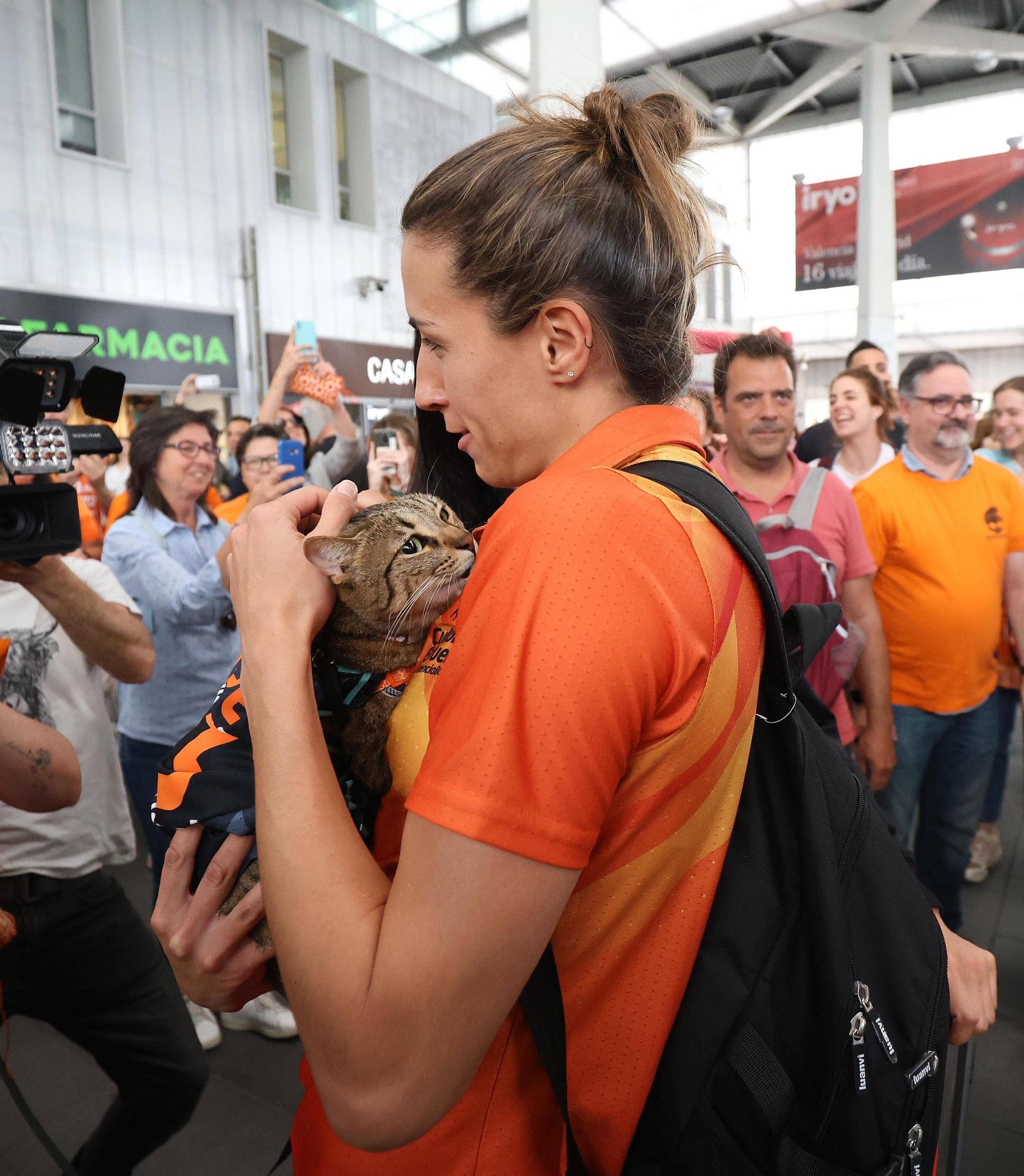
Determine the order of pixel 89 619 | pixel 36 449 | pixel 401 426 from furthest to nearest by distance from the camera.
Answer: pixel 401 426 < pixel 89 619 < pixel 36 449

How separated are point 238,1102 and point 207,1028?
330 millimetres

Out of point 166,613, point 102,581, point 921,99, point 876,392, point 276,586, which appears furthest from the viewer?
point 921,99

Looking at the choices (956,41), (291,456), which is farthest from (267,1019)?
(956,41)

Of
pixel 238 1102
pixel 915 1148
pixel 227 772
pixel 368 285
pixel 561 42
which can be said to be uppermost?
pixel 561 42

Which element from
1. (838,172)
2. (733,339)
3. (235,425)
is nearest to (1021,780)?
(733,339)

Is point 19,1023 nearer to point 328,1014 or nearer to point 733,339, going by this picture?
point 328,1014

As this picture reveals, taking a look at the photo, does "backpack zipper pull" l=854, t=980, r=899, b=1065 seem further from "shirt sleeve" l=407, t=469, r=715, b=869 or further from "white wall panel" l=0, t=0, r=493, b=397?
"white wall panel" l=0, t=0, r=493, b=397

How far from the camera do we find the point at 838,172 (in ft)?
60.5

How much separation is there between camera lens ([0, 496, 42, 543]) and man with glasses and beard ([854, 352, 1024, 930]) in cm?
269

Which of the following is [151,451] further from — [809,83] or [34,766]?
[809,83]

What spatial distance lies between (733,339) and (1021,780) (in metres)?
3.39

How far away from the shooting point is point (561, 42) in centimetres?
522

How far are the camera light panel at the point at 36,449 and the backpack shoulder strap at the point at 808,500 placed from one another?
210 centimetres

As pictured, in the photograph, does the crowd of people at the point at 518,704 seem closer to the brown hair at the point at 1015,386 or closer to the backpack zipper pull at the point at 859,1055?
the backpack zipper pull at the point at 859,1055
